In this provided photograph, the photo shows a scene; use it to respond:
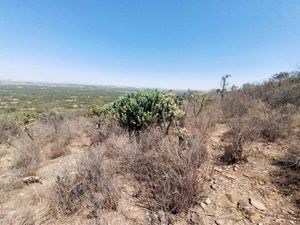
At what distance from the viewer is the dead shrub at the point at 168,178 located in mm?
2785

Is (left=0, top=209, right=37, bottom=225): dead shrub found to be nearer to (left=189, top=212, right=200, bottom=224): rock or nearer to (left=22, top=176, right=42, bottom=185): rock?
(left=22, top=176, right=42, bottom=185): rock

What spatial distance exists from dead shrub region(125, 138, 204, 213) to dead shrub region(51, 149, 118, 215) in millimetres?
463

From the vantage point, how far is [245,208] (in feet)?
8.98

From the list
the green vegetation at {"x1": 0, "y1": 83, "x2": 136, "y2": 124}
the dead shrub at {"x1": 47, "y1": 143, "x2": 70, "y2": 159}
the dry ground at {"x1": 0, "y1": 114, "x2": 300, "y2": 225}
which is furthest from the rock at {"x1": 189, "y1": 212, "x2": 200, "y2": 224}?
the green vegetation at {"x1": 0, "y1": 83, "x2": 136, "y2": 124}

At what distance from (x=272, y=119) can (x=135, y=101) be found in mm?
3488

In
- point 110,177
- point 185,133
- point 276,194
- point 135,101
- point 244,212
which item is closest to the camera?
point 244,212

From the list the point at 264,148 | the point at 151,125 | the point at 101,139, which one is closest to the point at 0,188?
the point at 101,139

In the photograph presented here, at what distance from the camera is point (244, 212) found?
268 centimetres

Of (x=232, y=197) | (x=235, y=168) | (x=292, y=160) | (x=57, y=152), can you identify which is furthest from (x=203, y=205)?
(x=57, y=152)

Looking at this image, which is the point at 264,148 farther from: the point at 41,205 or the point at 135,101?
the point at 41,205

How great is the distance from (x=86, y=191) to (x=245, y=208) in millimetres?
2140

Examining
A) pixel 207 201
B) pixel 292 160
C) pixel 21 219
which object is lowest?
pixel 21 219

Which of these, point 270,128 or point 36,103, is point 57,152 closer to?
point 270,128

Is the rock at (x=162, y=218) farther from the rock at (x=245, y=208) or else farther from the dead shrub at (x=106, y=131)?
the dead shrub at (x=106, y=131)
